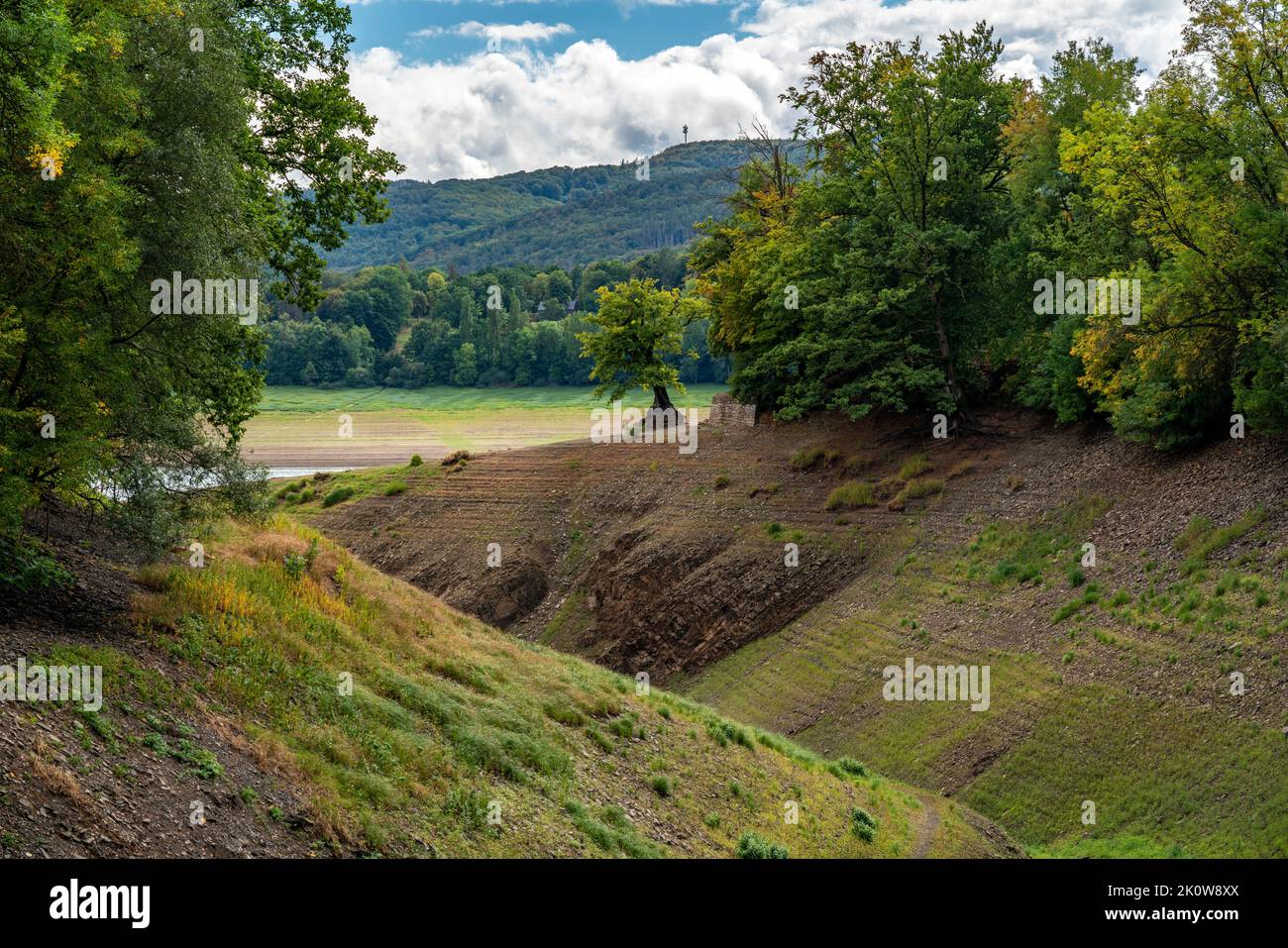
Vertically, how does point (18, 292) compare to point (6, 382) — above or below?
above

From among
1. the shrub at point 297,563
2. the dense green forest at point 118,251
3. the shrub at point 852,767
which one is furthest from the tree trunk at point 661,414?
→ the dense green forest at point 118,251

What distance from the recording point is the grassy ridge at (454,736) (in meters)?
14.0

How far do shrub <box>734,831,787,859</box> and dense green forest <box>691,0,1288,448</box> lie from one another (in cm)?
2120

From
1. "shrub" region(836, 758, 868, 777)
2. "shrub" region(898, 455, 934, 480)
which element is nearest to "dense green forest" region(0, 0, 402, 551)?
"shrub" region(836, 758, 868, 777)

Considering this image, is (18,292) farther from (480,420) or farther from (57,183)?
Answer: (480,420)

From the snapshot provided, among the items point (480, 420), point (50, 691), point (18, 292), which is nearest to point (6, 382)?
point (18, 292)

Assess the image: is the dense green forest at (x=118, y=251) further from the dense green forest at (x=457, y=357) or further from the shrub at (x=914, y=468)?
the dense green forest at (x=457, y=357)

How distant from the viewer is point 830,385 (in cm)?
5369

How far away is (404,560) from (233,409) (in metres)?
28.5

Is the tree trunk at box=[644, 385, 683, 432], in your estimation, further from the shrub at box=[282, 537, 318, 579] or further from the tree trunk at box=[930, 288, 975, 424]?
the shrub at box=[282, 537, 318, 579]

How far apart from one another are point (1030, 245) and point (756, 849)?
35.1 meters

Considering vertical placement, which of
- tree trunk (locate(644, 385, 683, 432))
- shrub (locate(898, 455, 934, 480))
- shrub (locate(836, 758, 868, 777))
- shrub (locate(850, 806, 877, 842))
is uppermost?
tree trunk (locate(644, 385, 683, 432))

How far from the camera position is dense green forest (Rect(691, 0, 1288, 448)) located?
3119 centimetres

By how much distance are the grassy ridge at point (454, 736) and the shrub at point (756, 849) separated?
0.44m
